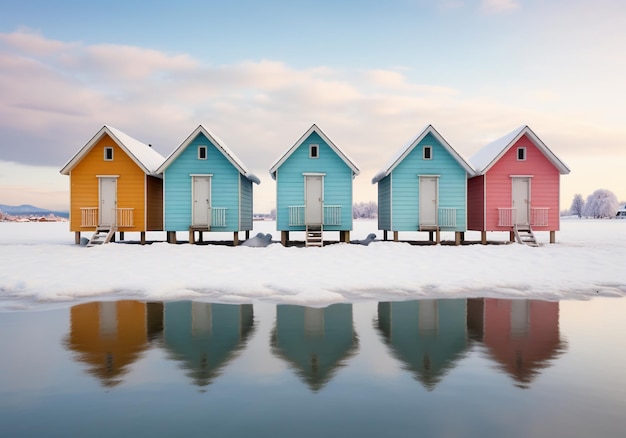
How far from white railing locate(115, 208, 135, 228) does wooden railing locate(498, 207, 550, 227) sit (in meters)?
21.7

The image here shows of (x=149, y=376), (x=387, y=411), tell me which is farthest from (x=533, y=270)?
(x=149, y=376)

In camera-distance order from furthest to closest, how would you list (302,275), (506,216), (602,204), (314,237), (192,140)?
(602,204)
(506,216)
(192,140)
(314,237)
(302,275)

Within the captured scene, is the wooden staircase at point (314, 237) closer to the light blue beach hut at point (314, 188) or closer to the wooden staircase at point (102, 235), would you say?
the light blue beach hut at point (314, 188)

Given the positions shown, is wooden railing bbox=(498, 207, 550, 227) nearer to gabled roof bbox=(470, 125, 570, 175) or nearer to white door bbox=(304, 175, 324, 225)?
gabled roof bbox=(470, 125, 570, 175)

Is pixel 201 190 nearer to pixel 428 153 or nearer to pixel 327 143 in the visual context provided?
pixel 327 143

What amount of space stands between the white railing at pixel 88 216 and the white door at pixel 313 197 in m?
12.5

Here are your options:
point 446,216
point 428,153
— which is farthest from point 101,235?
point 446,216

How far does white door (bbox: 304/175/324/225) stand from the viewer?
2417cm

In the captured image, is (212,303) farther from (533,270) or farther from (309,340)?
(533,270)

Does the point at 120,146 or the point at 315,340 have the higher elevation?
the point at 120,146

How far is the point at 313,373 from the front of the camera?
568cm

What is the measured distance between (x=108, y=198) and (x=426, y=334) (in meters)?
22.9

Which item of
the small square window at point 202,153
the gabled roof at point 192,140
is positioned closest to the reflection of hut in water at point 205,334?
the gabled roof at point 192,140

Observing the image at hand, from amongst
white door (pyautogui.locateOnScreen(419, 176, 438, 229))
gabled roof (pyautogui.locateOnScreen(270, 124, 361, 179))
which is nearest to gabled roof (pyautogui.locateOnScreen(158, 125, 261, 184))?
gabled roof (pyautogui.locateOnScreen(270, 124, 361, 179))
